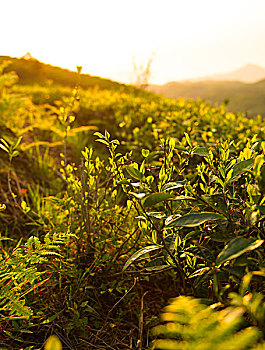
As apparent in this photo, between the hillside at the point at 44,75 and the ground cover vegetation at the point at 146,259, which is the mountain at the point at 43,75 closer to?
the hillside at the point at 44,75

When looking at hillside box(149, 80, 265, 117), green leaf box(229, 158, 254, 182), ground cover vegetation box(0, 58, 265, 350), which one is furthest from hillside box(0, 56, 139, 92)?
hillside box(149, 80, 265, 117)

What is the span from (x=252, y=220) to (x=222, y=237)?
0.24 m

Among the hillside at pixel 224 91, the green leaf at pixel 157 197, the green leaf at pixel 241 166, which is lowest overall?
the green leaf at pixel 157 197

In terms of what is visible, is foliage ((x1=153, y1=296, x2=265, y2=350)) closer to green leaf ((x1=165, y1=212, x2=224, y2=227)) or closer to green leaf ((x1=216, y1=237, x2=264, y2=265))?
green leaf ((x1=216, y1=237, x2=264, y2=265))

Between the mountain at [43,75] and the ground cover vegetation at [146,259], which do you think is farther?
the mountain at [43,75]

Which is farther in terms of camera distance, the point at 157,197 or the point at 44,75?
the point at 44,75

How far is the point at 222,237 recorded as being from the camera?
1.14 metres

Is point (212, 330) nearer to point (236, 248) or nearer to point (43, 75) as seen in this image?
point (236, 248)

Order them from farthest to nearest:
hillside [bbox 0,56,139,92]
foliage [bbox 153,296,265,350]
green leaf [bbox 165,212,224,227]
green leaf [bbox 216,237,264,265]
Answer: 1. hillside [bbox 0,56,139,92]
2. green leaf [bbox 165,212,224,227]
3. green leaf [bbox 216,237,264,265]
4. foliage [bbox 153,296,265,350]

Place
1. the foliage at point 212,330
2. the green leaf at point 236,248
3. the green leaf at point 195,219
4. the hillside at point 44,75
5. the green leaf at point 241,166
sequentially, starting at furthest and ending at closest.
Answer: the hillside at point 44,75 → the green leaf at point 241,166 → the green leaf at point 195,219 → the green leaf at point 236,248 → the foliage at point 212,330

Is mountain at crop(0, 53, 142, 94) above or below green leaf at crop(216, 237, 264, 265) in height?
above

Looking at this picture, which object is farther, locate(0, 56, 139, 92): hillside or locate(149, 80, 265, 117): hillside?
locate(149, 80, 265, 117): hillside

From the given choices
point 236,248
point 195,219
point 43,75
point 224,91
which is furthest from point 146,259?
point 224,91

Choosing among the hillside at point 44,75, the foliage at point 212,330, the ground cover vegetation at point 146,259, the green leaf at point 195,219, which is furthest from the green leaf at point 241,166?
the hillside at point 44,75
